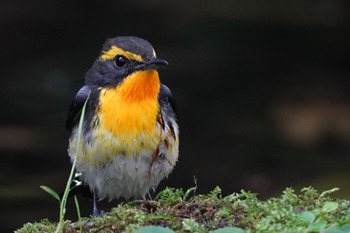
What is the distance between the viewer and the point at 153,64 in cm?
521

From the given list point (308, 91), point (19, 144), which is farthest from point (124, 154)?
point (308, 91)

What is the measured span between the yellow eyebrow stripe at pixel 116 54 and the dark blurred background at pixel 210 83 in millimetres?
3012

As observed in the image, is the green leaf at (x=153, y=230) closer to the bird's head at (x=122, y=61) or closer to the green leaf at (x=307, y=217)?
the green leaf at (x=307, y=217)

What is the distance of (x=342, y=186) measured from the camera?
811 cm

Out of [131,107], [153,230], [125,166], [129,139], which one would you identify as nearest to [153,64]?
[131,107]

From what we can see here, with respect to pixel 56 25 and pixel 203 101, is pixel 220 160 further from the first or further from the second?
pixel 56 25

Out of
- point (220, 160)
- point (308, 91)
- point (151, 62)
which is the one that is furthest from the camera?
point (308, 91)

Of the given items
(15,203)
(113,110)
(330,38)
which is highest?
(330,38)

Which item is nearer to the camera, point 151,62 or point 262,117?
point 151,62

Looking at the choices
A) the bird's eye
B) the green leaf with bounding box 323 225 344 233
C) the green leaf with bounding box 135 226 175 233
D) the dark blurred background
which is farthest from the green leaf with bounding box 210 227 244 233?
the dark blurred background

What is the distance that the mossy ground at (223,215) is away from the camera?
10.7 feet

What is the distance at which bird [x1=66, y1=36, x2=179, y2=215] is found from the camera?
17.1ft

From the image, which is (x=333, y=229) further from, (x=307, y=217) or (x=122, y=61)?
(x=122, y=61)

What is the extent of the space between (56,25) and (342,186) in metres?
3.10
